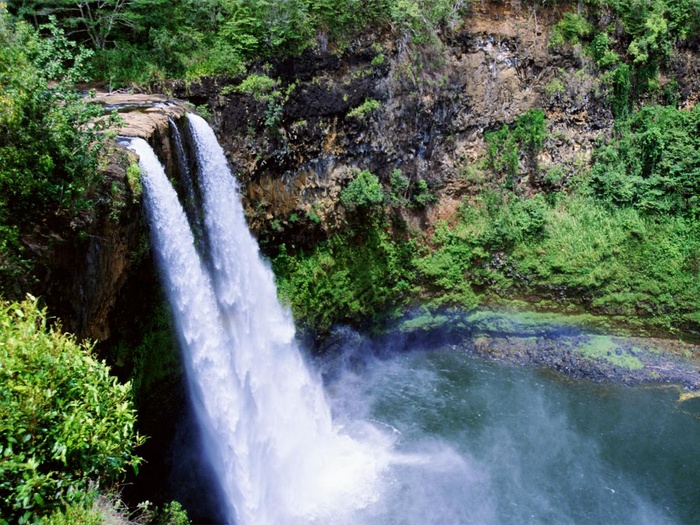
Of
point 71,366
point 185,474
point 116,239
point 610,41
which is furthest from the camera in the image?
point 610,41

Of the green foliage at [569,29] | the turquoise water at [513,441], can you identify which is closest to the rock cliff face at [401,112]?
the green foliage at [569,29]

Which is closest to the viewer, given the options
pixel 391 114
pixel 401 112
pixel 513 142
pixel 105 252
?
pixel 105 252

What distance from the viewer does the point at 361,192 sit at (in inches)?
602

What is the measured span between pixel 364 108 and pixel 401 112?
1.62 m

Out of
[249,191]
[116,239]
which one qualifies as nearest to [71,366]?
[116,239]

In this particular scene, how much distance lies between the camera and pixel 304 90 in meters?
14.2

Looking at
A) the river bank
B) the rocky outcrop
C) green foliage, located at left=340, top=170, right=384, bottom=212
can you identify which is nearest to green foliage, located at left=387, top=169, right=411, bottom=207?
green foliage, located at left=340, top=170, right=384, bottom=212

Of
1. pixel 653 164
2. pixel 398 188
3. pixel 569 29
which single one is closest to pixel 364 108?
pixel 398 188

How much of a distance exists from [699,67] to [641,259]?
26.0 feet

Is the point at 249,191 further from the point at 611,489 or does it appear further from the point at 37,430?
the point at 611,489

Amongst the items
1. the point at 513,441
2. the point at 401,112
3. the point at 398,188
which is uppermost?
the point at 401,112

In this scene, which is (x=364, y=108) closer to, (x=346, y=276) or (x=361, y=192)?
(x=361, y=192)

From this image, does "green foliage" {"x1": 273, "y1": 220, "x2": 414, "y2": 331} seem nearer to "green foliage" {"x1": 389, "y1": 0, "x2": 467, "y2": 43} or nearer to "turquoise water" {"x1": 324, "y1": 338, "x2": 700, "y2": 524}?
"turquoise water" {"x1": 324, "y1": 338, "x2": 700, "y2": 524}

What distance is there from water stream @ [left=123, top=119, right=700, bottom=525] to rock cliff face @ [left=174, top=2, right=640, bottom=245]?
1.65 metres
